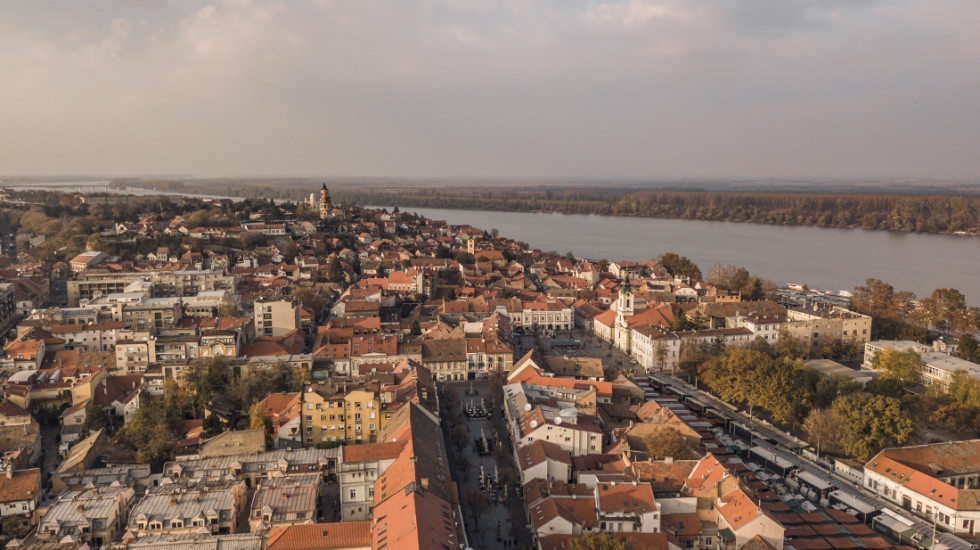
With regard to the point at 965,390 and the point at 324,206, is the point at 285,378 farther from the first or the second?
the point at 324,206

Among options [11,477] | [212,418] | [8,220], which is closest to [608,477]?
[212,418]

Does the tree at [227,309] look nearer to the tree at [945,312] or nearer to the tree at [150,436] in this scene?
the tree at [150,436]

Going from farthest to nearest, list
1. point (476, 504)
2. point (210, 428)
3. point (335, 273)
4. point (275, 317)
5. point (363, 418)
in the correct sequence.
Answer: point (335, 273) → point (275, 317) → point (363, 418) → point (210, 428) → point (476, 504)

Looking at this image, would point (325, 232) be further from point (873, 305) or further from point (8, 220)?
point (873, 305)

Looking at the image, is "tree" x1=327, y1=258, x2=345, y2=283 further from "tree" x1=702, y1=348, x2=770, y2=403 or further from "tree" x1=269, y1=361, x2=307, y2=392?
"tree" x1=702, y1=348, x2=770, y2=403

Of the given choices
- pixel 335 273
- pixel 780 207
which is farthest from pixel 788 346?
pixel 780 207
